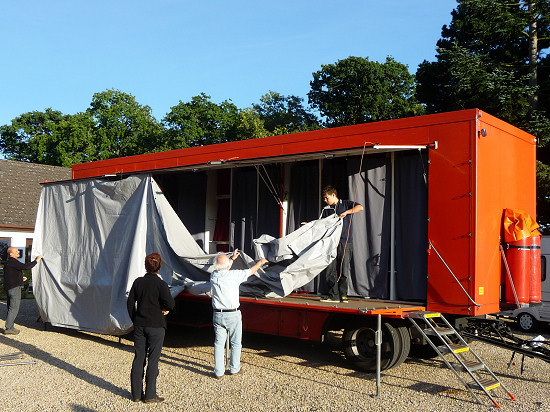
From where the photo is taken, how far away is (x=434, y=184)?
750 centimetres

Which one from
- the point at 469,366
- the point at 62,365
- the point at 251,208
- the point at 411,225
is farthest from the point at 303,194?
the point at 62,365

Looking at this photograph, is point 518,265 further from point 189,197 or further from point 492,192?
point 189,197

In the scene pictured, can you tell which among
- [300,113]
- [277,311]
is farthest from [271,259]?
[300,113]

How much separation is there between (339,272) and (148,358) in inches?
126

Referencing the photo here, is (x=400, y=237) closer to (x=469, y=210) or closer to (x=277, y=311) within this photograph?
(x=469, y=210)

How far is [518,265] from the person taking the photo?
760 centimetres

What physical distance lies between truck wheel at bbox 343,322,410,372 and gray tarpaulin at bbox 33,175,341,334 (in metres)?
1.05

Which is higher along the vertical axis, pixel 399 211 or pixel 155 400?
pixel 399 211

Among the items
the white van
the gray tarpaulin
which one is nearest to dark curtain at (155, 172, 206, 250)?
the gray tarpaulin

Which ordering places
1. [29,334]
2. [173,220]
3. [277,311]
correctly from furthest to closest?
[29,334]
[173,220]
[277,311]

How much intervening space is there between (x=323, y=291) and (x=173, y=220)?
2869 mm

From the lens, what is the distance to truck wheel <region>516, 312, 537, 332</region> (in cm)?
1272

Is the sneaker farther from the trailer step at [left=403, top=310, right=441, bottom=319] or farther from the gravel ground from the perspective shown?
the trailer step at [left=403, top=310, right=441, bottom=319]

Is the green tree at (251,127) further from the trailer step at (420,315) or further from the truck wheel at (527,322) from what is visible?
the trailer step at (420,315)
